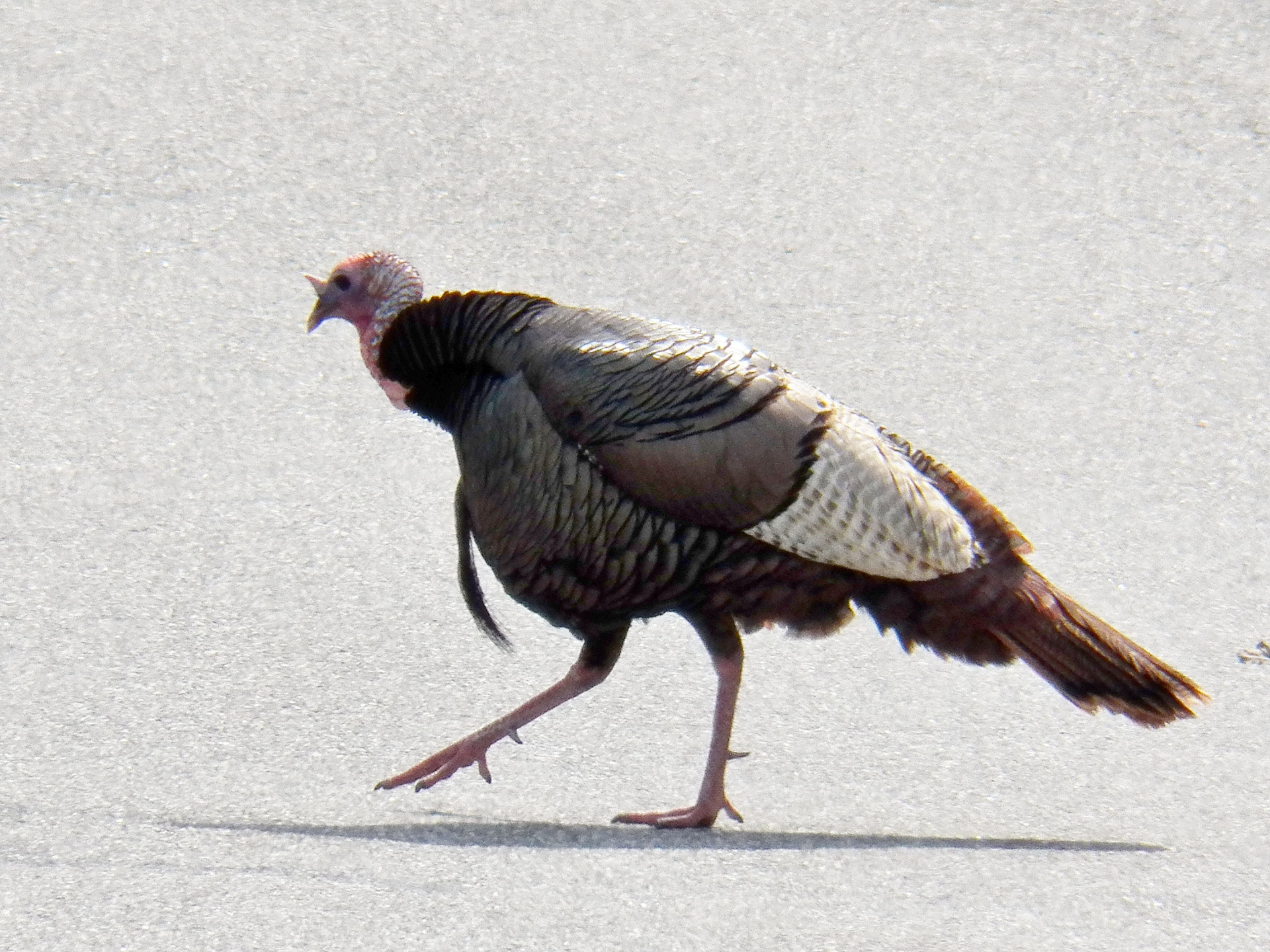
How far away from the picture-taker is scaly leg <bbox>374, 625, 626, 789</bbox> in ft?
14.0

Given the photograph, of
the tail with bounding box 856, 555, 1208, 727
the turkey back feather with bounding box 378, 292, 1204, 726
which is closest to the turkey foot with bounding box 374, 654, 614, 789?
the turkey back feather with bounding box 378, 292, 1204, 726

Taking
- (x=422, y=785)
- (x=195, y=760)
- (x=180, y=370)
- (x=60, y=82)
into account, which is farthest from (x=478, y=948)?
(x=60, y=82)

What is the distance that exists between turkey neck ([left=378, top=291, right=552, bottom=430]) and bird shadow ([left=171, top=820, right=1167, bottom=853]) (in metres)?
1.00

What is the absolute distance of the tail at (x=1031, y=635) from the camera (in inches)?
170

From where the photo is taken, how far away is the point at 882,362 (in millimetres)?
7000

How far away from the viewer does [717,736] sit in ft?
14.1

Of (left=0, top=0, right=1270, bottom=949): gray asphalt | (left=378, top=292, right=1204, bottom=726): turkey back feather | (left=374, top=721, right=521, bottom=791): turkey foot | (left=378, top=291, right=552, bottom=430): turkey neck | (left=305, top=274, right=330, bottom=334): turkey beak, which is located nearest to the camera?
(left=0, top=0, right=1270, bottom=949): gray asphalt

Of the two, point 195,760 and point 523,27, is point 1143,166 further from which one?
point 195,760

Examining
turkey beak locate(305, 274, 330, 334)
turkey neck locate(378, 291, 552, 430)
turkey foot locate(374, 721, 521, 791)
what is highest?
turkey neck locate(378, 291, 552, 430)

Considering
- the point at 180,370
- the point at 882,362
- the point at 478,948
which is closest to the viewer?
the point at 478,948

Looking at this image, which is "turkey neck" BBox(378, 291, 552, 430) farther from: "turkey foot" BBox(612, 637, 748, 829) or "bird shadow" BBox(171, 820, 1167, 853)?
"bird shadow" BBox(171, 820, 1167, 853)

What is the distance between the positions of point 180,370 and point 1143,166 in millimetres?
4289

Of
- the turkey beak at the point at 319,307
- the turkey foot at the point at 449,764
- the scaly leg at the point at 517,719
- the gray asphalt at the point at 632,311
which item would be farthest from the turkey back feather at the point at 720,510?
the turkey beak at the point at 319,307

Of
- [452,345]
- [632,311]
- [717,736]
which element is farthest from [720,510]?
[632,311]
